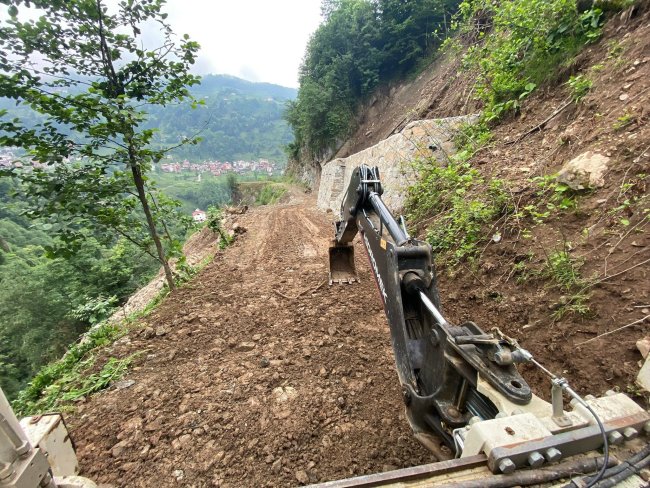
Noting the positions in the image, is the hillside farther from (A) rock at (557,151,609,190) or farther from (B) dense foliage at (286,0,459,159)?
(B) dense foliage at (286,0,459,159)

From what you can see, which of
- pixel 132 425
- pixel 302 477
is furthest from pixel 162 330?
pixel 302 477

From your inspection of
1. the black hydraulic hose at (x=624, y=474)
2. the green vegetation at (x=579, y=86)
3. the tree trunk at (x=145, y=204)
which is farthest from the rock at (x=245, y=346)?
the green vegetation at (x=579, y=86)

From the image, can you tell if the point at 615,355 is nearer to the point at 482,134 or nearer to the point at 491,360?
the point at 491,360

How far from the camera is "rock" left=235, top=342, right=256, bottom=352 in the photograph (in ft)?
11.4

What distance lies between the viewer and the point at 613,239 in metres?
2.70

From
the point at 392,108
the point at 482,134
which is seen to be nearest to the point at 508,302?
the point at 482,134

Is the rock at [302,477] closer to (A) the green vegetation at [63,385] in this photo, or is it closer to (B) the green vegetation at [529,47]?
(A) the green vegetation at [63,385]

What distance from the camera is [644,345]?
201 centimetres

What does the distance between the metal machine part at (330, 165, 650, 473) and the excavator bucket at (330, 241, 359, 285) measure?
2080 mm

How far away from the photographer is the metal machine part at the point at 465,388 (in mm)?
1031

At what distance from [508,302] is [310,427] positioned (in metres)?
2.24

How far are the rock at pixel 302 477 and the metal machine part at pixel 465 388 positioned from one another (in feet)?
2.70

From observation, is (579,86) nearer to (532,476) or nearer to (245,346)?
(532,476)

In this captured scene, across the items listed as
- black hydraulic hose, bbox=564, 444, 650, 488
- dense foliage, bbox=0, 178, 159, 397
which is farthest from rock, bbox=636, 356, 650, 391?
dense foliage, bbox=0, 178, 159, 397
